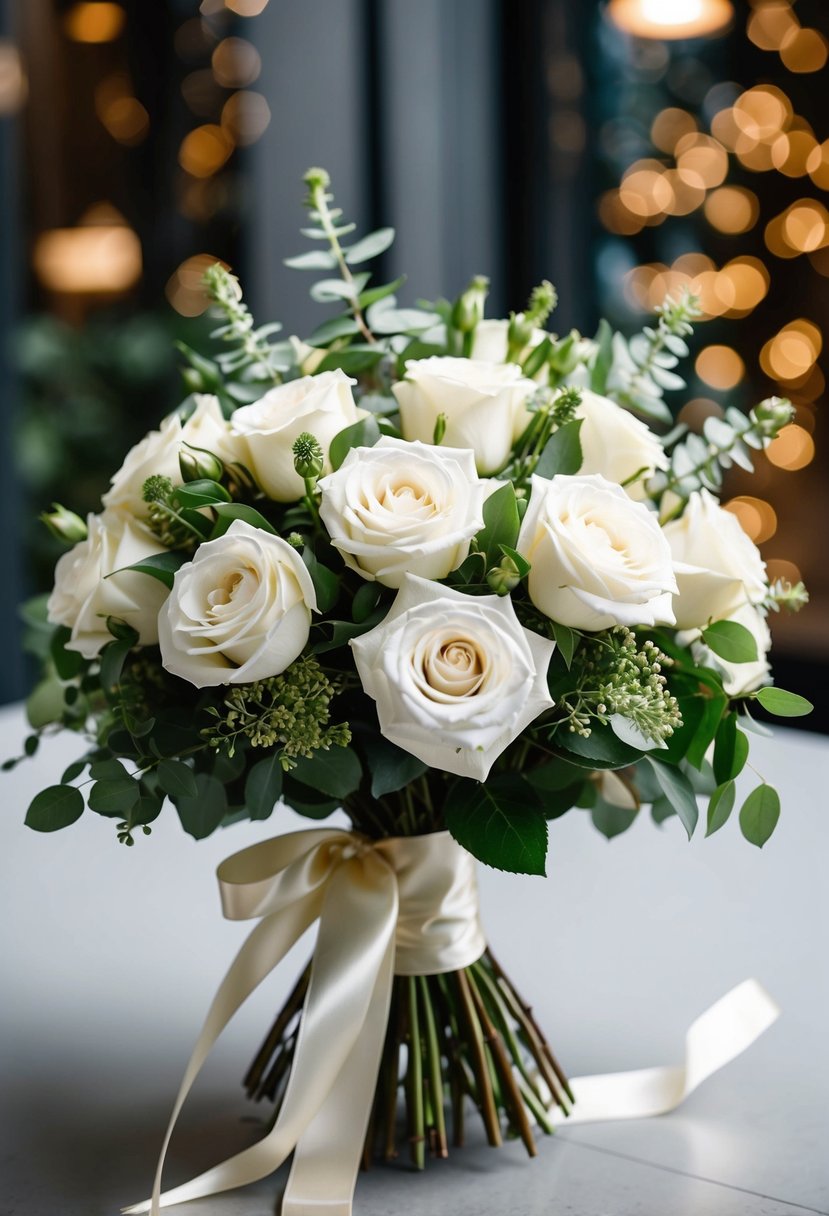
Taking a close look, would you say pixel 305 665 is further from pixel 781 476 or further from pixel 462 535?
pixel 781 476

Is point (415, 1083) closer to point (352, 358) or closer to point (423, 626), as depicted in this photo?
point (423, 626)

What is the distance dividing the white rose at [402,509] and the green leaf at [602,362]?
19 centimetres

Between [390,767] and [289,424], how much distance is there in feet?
0.59

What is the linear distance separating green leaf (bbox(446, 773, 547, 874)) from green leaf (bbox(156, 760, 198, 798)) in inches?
5.1

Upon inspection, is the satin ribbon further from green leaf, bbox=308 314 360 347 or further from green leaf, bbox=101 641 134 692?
green leaf, bbox=308 314 360 347

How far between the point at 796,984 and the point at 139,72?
8.69ft

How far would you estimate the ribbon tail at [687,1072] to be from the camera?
72 centimetres

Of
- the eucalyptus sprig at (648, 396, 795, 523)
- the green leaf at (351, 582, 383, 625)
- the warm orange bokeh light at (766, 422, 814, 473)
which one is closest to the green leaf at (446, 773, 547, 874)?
the green leaf at (351, 582, 383, 625)

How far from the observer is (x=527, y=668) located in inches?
20.2

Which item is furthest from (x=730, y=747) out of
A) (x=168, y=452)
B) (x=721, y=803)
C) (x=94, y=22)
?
(x=94, y=22)

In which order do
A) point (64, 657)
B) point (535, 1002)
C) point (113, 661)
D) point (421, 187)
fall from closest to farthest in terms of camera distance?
1. point (113, 661)
2. point (64, 657)
3. point (535, 1002)
4. point (421, 187)

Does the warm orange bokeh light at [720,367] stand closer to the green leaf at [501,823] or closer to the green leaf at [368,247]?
the green leaf at [368,247]

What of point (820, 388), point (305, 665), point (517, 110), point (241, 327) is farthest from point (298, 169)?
point (305, 665)

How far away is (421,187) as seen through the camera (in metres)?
2.52
